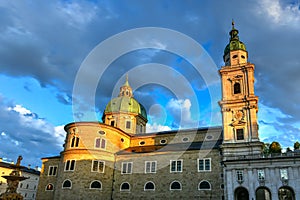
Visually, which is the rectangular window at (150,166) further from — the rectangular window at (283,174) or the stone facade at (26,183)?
the stone facade at (26,183)

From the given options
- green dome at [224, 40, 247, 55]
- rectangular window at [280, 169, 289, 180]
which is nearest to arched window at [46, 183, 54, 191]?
rectangular window at [280, 169, 289, 180]

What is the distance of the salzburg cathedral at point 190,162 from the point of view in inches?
1059

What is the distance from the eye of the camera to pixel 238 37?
38.6 m

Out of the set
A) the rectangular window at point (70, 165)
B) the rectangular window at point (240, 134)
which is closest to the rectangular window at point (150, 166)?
the rectangular window at point (70, 165)

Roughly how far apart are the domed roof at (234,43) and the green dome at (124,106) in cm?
1954

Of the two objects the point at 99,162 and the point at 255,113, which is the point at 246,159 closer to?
the point at 255,113

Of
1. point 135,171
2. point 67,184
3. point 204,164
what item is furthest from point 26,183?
point 204,164

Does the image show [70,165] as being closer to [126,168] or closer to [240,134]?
[126,168]

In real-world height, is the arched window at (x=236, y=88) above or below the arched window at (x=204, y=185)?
above

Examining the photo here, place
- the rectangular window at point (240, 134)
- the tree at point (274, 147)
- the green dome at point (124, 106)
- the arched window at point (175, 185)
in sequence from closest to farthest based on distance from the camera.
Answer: the arched window at point (175, 185), the rectangular window at point (240, 134), the tree at point (274, 147), the green dome at point (124, 106)

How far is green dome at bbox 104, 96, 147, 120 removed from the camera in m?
47.6

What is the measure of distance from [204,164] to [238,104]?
358 inches

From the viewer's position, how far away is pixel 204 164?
3120 centimetres

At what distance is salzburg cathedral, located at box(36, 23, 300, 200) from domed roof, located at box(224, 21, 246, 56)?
0.14 m
